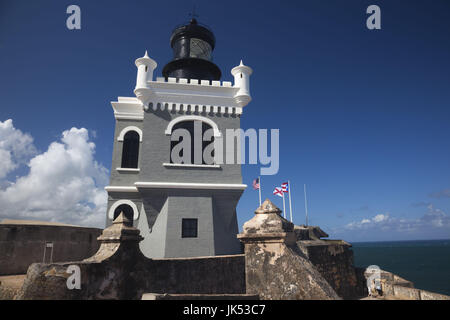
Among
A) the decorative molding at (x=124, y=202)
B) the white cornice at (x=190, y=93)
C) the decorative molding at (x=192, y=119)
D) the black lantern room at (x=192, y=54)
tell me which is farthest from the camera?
the black lantern room at (x=192, y=54)

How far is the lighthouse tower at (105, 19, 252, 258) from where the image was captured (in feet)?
39.3

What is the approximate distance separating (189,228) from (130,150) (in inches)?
232

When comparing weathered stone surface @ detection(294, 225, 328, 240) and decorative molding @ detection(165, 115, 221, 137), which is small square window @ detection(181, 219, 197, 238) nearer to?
decorative molding @ detection(165, 115, 221, 137)

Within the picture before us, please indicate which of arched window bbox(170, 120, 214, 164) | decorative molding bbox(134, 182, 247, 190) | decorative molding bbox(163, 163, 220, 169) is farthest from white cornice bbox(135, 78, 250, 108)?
decorative molding bbox(134, 182, 247, 190)

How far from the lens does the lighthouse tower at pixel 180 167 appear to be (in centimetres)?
1199

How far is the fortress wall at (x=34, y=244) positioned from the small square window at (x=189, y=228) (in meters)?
4.17

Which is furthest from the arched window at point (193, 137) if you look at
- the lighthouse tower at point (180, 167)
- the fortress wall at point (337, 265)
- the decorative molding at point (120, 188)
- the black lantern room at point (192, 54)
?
the fortress wall at point (337, 265)

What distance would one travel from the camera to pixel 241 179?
12.9 metres

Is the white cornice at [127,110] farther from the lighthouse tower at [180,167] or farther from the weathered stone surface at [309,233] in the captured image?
the weathered stone surface at [309,233]

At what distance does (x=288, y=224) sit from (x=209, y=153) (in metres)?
9.49

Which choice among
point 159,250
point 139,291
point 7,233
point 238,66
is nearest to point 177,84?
point 238,66

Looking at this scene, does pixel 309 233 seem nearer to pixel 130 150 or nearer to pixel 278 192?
pixel 278 192

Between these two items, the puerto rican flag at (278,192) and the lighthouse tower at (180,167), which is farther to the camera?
the puerto rican flag at (278,192)

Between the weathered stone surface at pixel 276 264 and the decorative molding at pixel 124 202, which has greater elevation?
the decorative molding at pixel 124 202
